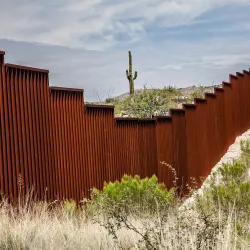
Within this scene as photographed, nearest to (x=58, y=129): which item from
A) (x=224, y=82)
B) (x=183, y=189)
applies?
(x=183, y=189)

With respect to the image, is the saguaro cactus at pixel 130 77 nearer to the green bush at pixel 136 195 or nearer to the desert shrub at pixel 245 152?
the desert shrub at pixel 245 152

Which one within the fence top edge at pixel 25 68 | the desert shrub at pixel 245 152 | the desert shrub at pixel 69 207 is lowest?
the desert shrub at pixel 69 207

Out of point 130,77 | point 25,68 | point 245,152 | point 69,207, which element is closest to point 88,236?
point 69,207

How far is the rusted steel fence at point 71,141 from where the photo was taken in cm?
1012

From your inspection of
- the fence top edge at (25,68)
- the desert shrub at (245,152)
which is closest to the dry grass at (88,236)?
the fence top edge at (25,68)

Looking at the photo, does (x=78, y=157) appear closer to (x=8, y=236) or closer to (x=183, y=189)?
(x=8, y=236)

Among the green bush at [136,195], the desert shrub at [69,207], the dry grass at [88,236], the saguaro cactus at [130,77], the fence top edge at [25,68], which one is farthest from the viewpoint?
the saguaro cactus at [130,77]

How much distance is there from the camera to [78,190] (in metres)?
12.0

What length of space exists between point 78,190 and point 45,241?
4.18 metres

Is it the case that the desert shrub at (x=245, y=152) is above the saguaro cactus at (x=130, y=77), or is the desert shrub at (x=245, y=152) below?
below

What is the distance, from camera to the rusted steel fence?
33.2 ft

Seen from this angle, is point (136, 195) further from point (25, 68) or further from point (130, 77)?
point (130, 77)

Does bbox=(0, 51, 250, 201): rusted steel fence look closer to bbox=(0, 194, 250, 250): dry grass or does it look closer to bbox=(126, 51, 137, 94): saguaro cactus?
bbox=(0, 194, 250, 250): dry grass

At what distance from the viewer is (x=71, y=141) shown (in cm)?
1179
